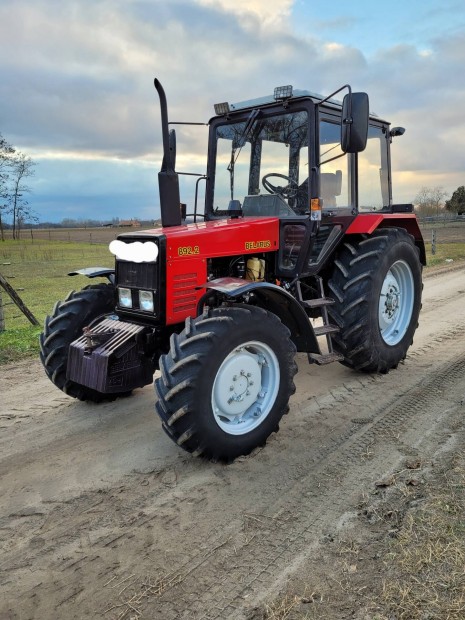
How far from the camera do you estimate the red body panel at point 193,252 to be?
150 inches

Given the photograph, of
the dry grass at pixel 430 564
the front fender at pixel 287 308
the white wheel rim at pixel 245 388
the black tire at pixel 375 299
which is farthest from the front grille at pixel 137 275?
the dry grass at pixel 430 564

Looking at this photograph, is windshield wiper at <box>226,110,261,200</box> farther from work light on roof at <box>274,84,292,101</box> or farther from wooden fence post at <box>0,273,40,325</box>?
wooden fence post at <box>0,273,40,325</box>

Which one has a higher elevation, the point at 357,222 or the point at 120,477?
the point at 357,222

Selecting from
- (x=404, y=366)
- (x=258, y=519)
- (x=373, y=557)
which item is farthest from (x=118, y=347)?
(x=404, y=366)

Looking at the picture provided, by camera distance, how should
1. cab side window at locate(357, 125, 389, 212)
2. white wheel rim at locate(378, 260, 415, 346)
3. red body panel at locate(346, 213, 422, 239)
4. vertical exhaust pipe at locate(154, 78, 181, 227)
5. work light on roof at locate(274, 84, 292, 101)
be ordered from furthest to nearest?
white wheel rim at locate(378, 260, 415, 346)
cab side window at locate(357, 125, 389, 212)
red body panel at locate(346, 213, 422, 239)
work light on roof at locate(274, 84, 292, 101)
vertical exhaust pipe at locate(154, 78, 181, 227)

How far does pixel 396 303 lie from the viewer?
223 inches

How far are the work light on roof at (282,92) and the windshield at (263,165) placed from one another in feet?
0.61

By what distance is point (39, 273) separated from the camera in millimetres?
19281

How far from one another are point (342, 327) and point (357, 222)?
3.59ft

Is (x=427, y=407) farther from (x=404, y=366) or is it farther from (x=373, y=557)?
(x=373, y=557)

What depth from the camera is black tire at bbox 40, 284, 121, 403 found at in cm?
429

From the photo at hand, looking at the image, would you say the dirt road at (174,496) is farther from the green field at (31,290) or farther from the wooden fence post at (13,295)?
the wooden fence post at (13,295)

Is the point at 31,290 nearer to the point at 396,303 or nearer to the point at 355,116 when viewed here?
the point at 396,303

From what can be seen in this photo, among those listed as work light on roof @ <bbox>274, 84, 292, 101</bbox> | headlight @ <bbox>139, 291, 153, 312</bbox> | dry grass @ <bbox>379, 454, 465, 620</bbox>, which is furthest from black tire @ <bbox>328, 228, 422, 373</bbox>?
dry grass @ <bbox>379, 454, 465, 620</bbox>
